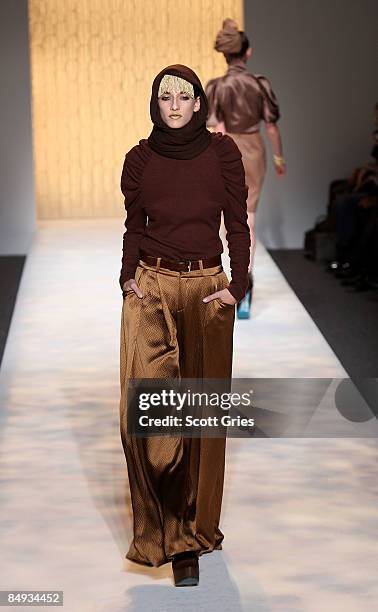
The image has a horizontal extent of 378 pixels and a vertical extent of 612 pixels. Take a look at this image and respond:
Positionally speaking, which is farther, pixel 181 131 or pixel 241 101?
pixel 241 101

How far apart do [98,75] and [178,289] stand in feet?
22.4

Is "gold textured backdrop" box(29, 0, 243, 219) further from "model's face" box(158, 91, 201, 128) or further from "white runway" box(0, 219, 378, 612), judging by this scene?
"model's face" box(158, 91, 201, 128)

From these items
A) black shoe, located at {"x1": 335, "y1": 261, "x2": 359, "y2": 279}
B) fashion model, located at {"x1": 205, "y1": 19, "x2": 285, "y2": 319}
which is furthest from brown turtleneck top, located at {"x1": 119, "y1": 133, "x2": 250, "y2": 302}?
black shoe, located at {"x1": 335, "y1": 261, "x2": 359, "y2": 279}

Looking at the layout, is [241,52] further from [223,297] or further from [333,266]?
[223,297]

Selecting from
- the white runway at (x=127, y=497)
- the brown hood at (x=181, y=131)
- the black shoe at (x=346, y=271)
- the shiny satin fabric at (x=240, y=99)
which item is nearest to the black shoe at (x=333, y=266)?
the black shoe at (x=346, y=271)

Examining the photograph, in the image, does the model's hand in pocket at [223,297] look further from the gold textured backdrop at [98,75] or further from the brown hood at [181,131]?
the gold textured backdrop at [98,75]

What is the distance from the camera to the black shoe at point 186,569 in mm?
3178

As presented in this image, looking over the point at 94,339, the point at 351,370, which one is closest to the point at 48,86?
the point at 94,339

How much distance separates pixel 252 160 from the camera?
614cm

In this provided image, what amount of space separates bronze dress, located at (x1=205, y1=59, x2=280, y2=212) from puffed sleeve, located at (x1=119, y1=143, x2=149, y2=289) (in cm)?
291

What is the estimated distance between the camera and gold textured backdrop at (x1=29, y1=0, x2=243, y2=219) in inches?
375

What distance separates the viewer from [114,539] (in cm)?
350

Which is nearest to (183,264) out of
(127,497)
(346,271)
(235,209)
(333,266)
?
(235,209)

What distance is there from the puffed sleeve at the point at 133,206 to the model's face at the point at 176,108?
12cm
